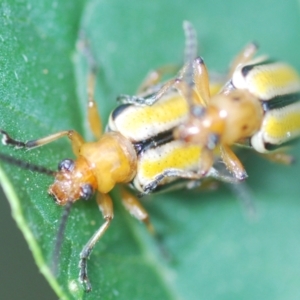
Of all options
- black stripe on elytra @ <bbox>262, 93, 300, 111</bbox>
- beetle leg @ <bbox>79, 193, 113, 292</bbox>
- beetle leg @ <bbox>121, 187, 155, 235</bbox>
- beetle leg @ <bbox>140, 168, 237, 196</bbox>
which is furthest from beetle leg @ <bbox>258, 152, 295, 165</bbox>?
beetle leg @ <bbox>79, 193, 113, 292</bbox>

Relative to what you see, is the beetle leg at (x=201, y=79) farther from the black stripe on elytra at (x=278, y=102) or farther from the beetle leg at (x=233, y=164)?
the black stripe on elytra at (x=278, y=102)

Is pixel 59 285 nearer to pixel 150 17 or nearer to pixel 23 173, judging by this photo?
pixel 23 173

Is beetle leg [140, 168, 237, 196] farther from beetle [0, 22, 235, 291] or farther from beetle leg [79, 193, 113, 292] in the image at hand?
beetle leg [79, 193, 113, 292]

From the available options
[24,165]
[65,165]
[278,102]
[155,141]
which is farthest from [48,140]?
[278,102]

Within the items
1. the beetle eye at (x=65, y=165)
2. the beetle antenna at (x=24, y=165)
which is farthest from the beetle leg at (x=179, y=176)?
the beetle antenna at (x=24, y=165)

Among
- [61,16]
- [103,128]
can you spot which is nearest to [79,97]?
[103,128]
